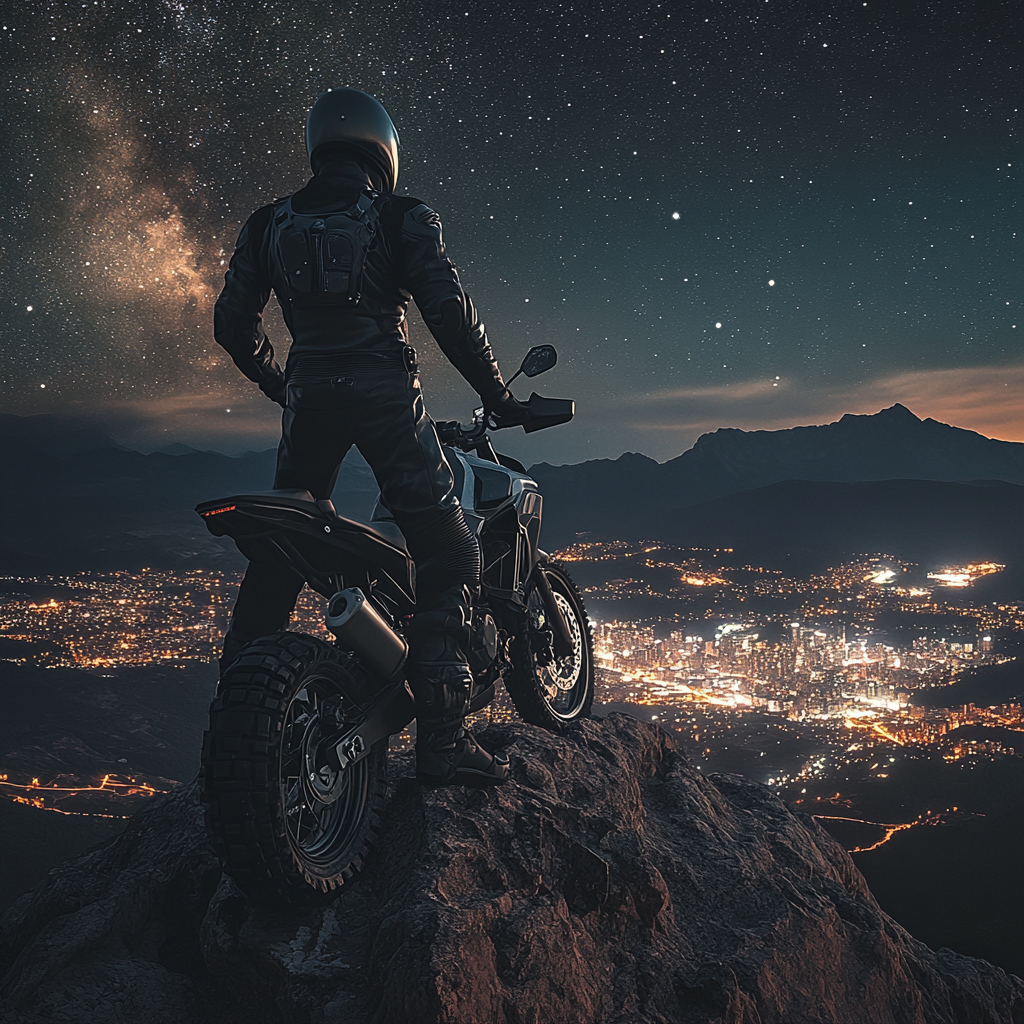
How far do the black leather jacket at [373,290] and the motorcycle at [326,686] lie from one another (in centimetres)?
74

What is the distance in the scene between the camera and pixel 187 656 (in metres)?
81.4

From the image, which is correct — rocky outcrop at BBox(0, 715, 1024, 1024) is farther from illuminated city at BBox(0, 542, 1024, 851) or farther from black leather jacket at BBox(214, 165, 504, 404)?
illuminated city at BBox(0, 542, 1024, 851)

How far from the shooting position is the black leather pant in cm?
324

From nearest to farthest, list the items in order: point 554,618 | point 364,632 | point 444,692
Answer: point 364,632 < point 444,692 < point 554,618

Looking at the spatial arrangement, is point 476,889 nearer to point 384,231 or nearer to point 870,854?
point 384,231

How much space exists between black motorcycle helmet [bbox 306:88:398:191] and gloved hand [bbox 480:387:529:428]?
137 centimetres

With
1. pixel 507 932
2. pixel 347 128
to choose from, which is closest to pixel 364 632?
pixel 507 932

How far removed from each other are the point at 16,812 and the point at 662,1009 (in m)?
40.7

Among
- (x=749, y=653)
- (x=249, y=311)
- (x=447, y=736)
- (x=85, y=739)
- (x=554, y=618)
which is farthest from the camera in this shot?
(x=749, y=653)

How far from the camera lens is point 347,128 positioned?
136 inches

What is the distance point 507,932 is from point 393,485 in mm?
2108

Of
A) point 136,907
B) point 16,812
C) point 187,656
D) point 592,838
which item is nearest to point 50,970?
point 136,907

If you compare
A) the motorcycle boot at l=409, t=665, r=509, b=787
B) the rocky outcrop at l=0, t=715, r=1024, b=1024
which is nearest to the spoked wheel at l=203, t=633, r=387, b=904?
the rocky outcrop at l=0, t=715, r=1024, b=1024

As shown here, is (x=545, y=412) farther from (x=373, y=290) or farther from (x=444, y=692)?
(x=444, y=692)
